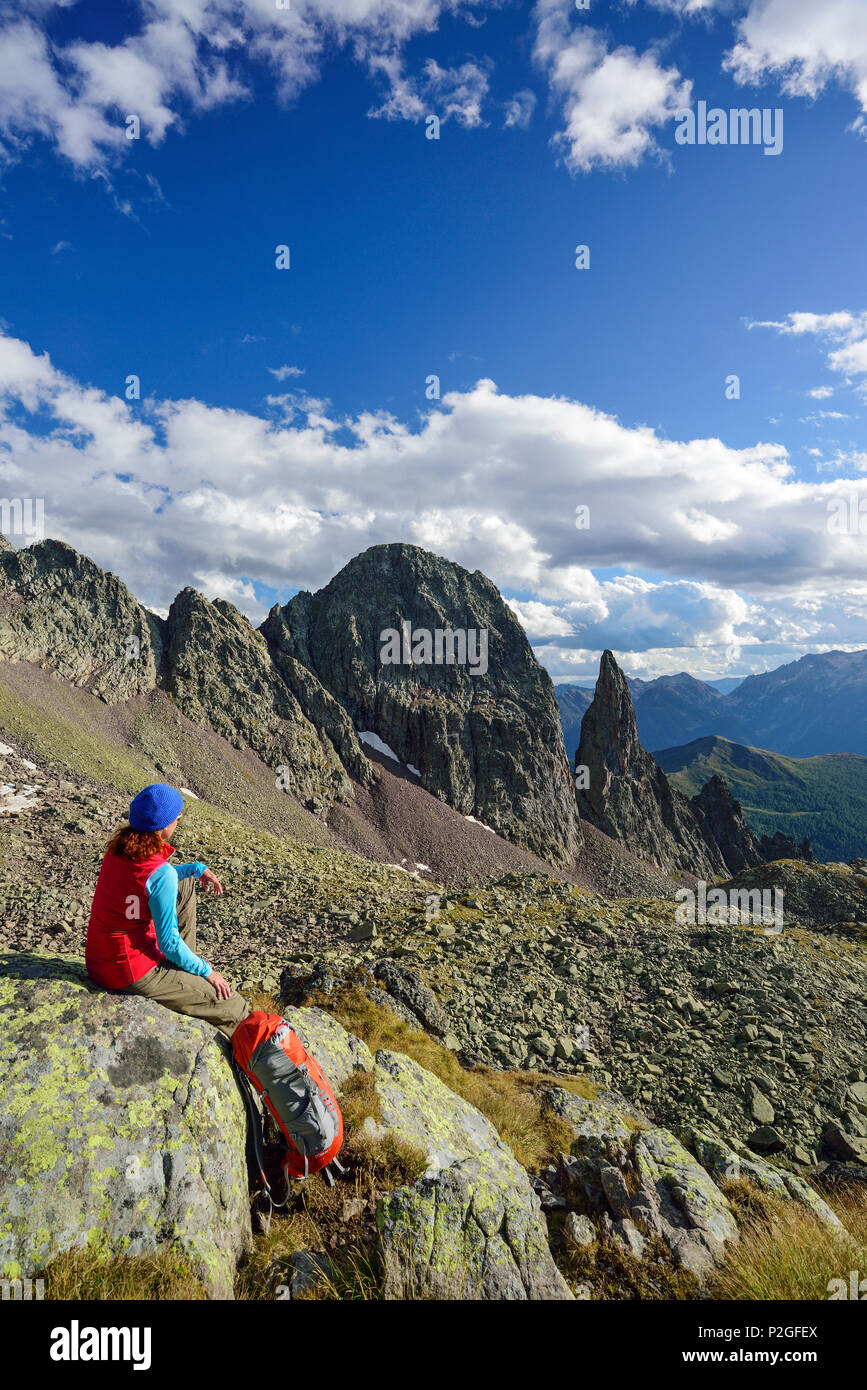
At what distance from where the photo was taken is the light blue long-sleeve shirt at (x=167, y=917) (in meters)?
6.77

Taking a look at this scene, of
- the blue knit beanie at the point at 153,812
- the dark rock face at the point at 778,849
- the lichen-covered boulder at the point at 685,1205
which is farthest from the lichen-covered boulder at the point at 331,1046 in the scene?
the dark rock face at the point at 778,849

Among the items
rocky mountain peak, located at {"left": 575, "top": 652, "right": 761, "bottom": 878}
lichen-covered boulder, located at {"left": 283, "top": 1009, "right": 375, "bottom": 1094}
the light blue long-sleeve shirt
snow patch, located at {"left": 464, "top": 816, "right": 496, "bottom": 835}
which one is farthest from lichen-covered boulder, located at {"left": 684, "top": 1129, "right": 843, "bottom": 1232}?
rocky mountain peak, located at {"left": 575, "top": 652, "right": 761, "bottom": 878}

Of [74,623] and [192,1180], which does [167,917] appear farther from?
[74,623]

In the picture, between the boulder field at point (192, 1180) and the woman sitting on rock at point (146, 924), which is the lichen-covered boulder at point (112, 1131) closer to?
the boulder field at point (192, 1180)

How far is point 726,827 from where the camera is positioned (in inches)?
5684

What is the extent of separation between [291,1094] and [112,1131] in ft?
6.14

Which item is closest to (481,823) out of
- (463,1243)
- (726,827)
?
(726,827)

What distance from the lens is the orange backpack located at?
21.0 feet

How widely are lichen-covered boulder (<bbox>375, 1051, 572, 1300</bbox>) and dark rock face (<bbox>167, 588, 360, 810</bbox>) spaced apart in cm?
8283

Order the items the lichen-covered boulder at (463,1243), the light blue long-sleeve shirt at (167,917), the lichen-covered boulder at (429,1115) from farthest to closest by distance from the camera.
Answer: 1. the lichen-covered boulder at (429,1115)
2. the light blue long-sleeve shirt at (167,917)
3. the lichen-covered boulder at (463,1243)

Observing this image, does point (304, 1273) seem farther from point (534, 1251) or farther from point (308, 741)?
point (308, 741)

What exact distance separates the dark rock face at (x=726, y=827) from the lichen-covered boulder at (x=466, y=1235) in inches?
5952

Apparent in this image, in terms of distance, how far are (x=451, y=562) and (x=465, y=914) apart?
11702cm

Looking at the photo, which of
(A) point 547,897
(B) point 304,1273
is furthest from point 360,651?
(B) point 304,1273
